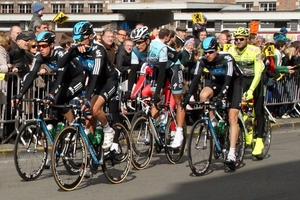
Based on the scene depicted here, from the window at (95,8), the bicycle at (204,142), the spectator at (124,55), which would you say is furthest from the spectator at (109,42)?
the window at (95,8)

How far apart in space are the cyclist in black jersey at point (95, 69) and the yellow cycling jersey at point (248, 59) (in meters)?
2.83

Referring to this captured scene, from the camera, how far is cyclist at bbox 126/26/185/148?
11.4 meters

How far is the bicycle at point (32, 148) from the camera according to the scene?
32.8 feet

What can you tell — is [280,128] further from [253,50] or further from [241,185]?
[241,185]

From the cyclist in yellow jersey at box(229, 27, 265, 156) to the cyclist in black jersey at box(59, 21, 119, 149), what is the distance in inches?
106

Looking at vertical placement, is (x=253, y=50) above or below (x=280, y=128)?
above

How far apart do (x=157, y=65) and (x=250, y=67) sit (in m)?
1.61

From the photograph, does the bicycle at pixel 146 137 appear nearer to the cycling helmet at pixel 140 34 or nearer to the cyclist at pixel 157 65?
the cyclist at pixel 157 65

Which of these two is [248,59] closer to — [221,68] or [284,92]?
[221,68]

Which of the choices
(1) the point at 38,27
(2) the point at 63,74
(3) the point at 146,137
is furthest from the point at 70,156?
(1) the point at 38,27

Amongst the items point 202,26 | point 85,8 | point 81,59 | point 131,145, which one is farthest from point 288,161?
point 85,8

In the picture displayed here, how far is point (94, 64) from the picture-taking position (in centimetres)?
984

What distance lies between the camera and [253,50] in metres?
12.4

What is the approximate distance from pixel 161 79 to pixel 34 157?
235 cm
